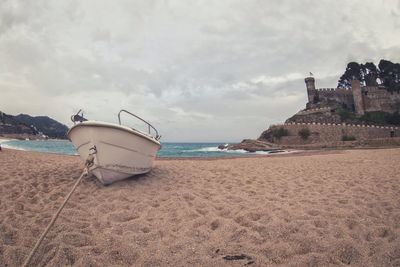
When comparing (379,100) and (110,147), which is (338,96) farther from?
(110,147)

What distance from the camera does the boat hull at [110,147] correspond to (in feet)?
20.1

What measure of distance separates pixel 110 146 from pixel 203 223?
9.84 ft

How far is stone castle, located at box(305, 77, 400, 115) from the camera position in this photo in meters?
58.1

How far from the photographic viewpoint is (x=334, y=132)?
1646 inches

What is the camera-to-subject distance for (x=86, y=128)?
6.30 metres

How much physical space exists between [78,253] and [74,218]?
1245 mm

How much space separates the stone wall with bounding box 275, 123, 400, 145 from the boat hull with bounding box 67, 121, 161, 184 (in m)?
39.1

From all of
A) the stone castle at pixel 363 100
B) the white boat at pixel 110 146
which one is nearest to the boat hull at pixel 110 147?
the white boat at pixel 110 146

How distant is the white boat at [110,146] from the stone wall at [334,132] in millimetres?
39086

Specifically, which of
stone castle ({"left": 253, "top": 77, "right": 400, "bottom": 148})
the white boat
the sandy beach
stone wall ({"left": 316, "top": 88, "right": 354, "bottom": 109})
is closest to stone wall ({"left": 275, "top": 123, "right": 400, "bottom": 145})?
stone castle ({"left": 253, "top": 77, "right": 400, "bottom": 148})

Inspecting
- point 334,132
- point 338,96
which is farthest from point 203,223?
point 338,96

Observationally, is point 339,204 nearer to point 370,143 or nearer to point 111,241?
point 111,241

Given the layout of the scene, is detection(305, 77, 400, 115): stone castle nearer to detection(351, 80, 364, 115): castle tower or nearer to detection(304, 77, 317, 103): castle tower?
detection(351, 80, 364, 115): castle tower

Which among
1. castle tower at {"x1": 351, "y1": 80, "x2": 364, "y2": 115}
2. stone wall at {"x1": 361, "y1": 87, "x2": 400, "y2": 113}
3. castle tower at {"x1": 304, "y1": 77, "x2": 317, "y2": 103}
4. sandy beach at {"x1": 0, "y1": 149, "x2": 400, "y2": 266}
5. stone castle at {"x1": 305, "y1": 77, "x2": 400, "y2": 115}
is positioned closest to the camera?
sandy beach at {"x1": 0, "y1": 149, "x2": 400, "y2": 266}
